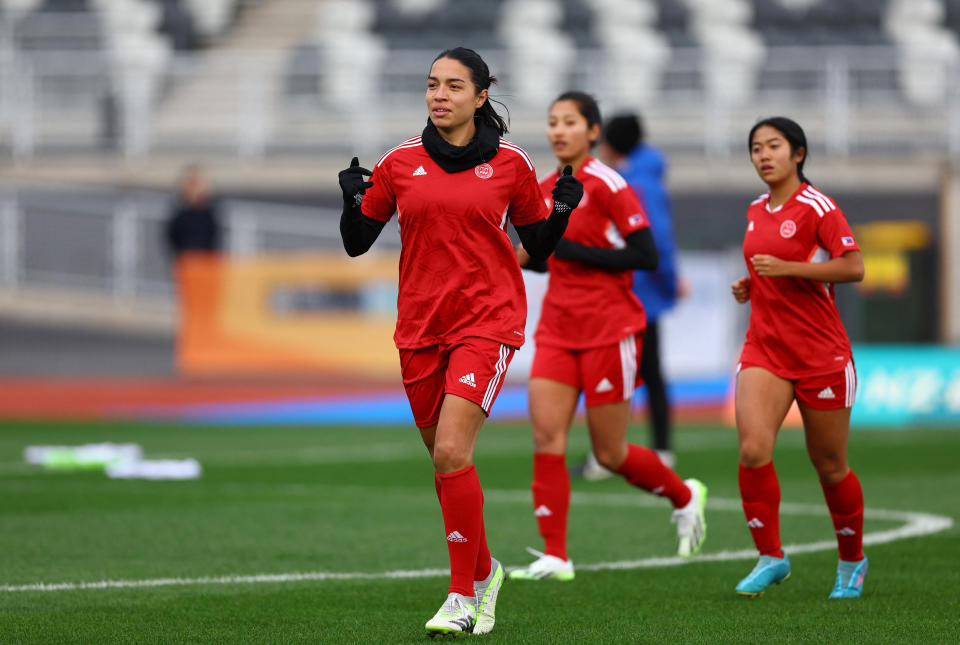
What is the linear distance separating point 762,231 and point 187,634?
282cm

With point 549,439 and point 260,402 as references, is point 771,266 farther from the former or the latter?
point 260,402

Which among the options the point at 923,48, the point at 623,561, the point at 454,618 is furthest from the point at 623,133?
the point at 923,48

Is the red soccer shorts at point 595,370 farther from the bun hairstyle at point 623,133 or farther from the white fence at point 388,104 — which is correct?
the white fence at point 388,104

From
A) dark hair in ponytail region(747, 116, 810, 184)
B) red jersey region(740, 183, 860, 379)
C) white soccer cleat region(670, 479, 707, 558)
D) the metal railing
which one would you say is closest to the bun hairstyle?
white soccer cleat region(670, 479, 707, 558)

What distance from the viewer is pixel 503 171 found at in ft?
18.2

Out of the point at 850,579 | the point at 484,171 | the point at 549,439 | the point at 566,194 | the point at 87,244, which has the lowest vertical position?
the point at 87,244

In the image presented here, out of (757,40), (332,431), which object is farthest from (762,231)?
(757,40)

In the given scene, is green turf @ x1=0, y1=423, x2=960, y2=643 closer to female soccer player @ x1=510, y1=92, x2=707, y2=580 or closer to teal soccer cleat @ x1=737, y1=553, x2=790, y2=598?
teal soccer cleat @ x1=737, y1=553, x2=790, y2=598

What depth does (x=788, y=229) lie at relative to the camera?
20.4 feet

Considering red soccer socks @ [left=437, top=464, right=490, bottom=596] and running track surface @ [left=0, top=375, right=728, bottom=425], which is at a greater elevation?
red soccer socks @ [left=437, top=464, right=490, bottom=596]

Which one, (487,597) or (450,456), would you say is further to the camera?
(487,597)

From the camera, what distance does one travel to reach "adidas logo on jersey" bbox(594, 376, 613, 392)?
715 centimetres

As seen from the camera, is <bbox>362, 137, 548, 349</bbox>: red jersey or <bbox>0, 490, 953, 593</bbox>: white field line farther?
<bbox>0, 490, 953, 593</bbox>: white field line

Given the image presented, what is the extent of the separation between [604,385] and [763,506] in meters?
1.18
